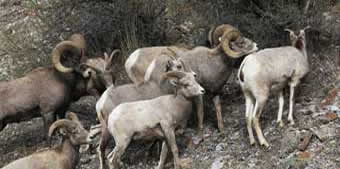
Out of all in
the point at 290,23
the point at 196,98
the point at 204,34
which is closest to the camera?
the point at 196,98

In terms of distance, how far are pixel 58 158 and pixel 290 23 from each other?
4715 millimetres

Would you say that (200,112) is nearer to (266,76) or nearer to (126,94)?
(126,94)

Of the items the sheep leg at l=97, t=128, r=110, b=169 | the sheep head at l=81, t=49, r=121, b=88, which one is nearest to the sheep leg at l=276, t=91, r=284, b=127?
the sheep leg at l=97, t=128, r=110, b=169

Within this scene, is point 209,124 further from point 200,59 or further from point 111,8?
point 111,8

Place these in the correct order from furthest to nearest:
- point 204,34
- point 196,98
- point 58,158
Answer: point 204,34
point 196,98
point 58,158

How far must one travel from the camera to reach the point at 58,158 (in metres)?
8.89

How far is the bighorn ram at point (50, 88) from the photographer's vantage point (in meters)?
10.4

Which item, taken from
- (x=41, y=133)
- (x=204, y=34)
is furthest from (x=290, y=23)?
(x=41, y=133)

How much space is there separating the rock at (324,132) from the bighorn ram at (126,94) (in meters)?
1.97

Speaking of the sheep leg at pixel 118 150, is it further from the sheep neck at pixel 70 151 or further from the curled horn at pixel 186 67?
the curled horn at pixel 186 67

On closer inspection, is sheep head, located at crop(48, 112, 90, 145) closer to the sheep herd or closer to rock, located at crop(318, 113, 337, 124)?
the sheep herd

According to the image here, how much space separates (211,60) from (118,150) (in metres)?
2.38

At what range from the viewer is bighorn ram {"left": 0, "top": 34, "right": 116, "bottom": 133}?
1041 cm

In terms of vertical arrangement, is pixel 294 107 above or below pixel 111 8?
below
